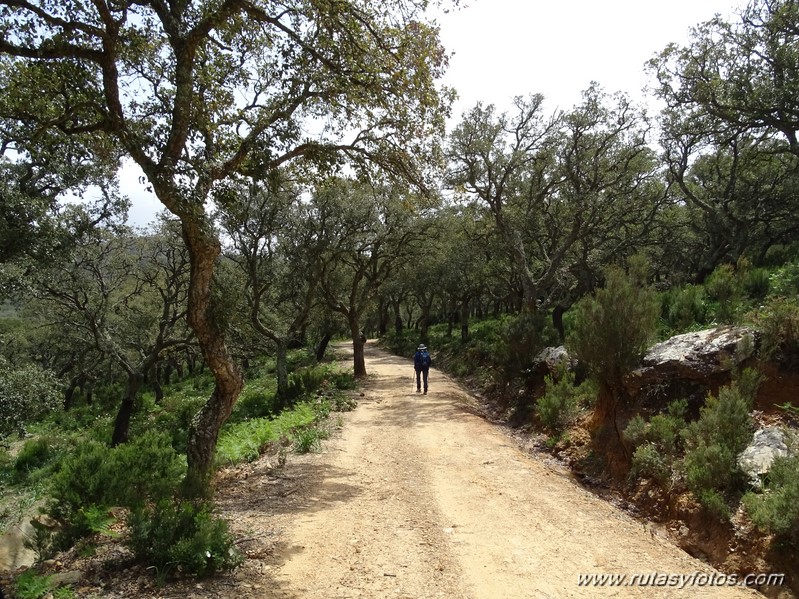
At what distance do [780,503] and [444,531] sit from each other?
12.1 ft

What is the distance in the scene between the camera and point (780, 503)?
17.2 ft

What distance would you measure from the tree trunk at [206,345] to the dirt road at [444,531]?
1.04 metres

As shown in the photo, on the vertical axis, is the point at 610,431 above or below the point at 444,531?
above

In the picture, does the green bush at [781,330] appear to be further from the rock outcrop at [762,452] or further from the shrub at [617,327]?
the shrub at [617,327]

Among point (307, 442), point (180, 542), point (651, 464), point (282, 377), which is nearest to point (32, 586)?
point (180, 542)

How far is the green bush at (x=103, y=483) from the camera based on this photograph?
548 centimetres

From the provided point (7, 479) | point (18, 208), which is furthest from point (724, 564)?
point (7, 479)

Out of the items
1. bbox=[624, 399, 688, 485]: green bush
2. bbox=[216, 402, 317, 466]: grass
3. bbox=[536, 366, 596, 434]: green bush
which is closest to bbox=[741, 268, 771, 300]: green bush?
bbox=[536, 366, 596, 434]: green bush

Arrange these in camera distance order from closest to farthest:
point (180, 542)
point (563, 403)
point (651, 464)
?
point (180, 542), point (651, 464), point (563, 403)

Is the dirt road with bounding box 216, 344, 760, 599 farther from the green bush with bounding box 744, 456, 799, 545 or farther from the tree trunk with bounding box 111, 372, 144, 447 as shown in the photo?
the tree trunk with bounding box 111, 372, 144, 447

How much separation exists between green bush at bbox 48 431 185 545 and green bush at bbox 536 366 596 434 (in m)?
8.28

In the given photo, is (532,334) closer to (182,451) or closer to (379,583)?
(182,451)

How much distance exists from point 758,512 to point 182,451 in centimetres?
1348

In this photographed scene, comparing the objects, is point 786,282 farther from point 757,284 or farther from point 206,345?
point 206,345
